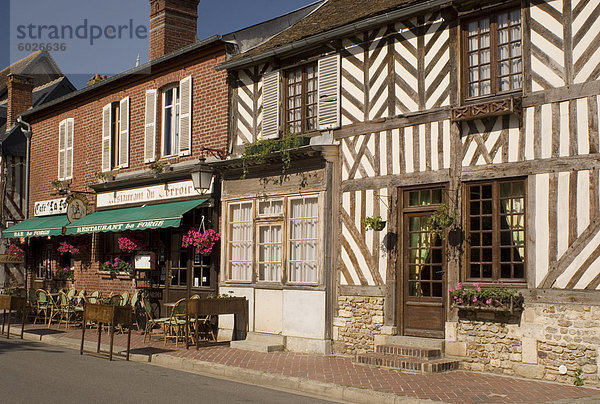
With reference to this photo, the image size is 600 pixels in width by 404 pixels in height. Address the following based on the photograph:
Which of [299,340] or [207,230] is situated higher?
[207,230]

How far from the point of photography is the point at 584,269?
29.4 ft

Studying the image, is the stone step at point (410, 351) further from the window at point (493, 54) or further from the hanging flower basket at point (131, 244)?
the hanging flower basket at point (131, 244)

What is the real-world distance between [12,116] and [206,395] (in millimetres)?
19536

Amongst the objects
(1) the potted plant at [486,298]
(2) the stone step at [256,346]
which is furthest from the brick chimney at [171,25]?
(1) the potted plant at [486,298]

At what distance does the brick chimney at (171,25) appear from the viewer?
17766 millimetres

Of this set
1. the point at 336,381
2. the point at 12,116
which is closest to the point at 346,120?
the point at 336,381

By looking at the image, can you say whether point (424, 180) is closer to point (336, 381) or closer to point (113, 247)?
point (336, 381)

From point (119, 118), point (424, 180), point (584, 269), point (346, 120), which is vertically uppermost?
point (119, 118)

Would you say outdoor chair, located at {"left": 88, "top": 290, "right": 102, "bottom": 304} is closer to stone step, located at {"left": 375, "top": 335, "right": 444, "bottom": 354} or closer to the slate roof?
the slate roof

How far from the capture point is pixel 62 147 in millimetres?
20328

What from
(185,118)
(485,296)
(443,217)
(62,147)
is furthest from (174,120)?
(485,296)

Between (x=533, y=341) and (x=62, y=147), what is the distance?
1516 cm

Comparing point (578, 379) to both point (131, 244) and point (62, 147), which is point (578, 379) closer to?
point (131, 244)

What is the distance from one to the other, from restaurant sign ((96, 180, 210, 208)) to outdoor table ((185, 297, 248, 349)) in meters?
2.61
